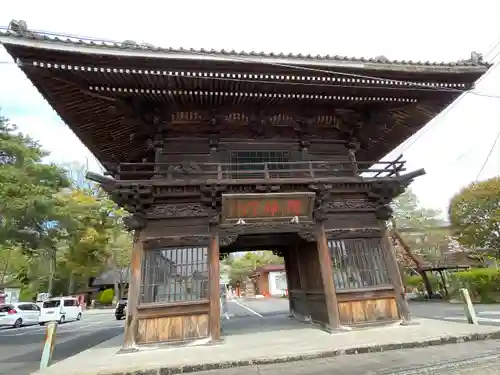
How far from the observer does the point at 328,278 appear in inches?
342

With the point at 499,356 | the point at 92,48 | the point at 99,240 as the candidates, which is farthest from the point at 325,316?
the point at 99,240

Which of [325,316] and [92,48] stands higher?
[92,48]

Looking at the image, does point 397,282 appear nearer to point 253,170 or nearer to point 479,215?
point 253,170

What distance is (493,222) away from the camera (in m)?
24.9

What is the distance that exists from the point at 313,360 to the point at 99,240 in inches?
1328

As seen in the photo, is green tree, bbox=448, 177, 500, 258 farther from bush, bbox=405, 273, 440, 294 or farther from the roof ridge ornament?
the roof ridge ornament

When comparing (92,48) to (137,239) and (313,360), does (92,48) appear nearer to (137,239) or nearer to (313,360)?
(137,239)

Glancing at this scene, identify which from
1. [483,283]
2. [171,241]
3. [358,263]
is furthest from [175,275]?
[483,283]

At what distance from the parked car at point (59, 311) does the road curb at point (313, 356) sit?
922 inches

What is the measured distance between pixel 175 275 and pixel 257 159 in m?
4.10

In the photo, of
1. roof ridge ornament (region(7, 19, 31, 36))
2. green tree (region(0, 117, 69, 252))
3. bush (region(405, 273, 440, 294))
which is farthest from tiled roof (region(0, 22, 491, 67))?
bush (region(405, 273, 440, 294))

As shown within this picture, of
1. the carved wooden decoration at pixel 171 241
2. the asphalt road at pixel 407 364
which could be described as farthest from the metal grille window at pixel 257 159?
the asphalt road at pixel 407 364

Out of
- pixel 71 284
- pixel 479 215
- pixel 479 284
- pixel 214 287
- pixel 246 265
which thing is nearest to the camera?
pixel 214 287

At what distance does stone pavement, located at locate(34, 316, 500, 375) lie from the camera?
608cm
